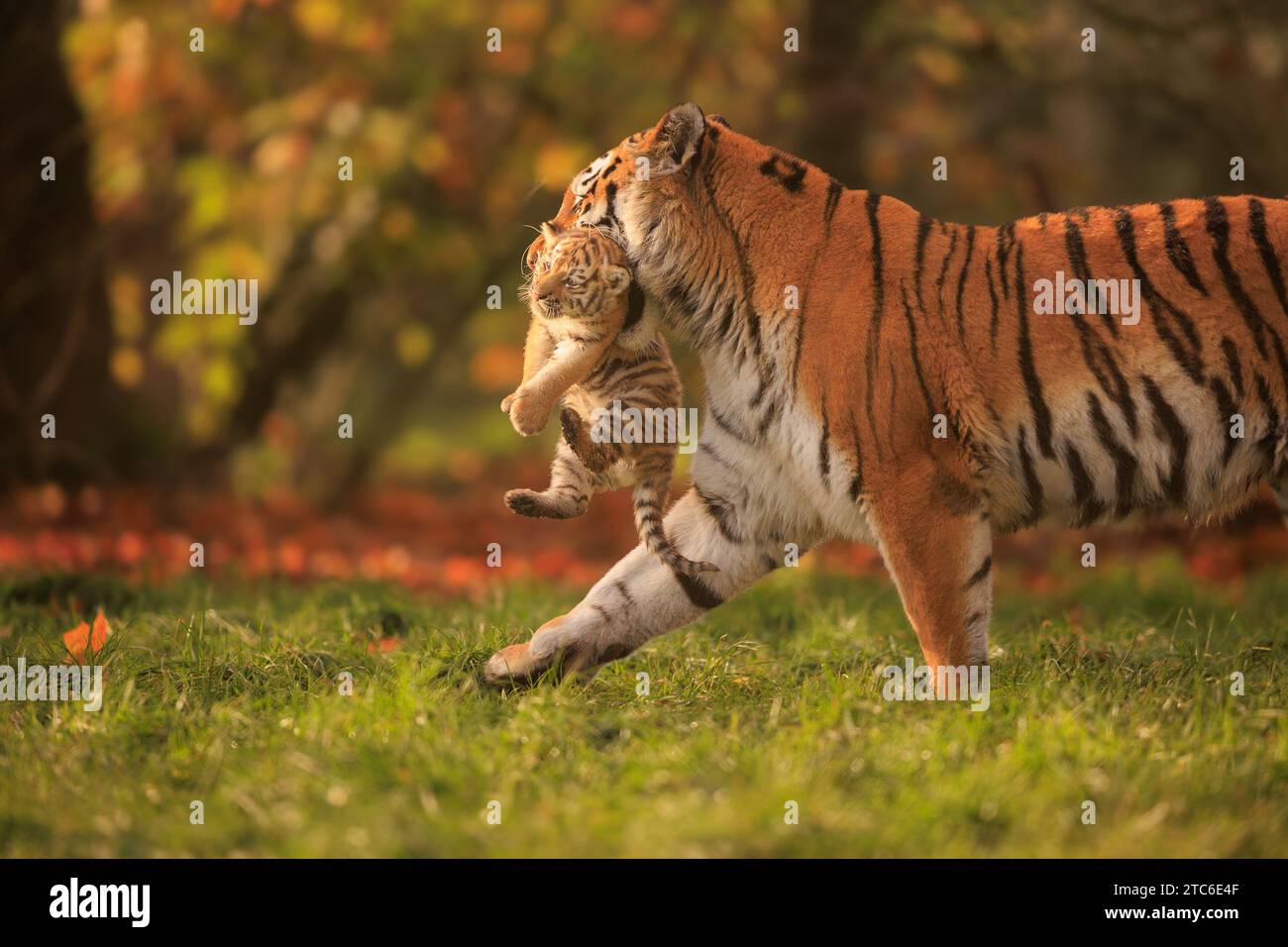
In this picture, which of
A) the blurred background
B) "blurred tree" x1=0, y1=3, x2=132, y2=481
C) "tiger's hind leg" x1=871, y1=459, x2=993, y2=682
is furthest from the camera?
the blurred background

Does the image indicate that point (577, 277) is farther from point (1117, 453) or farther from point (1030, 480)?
point (1117, 453)

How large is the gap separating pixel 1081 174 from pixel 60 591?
8638mm

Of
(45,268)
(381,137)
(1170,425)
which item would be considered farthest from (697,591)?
(45,268)

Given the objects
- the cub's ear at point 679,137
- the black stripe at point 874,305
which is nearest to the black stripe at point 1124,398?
the black stripe at point 874,305

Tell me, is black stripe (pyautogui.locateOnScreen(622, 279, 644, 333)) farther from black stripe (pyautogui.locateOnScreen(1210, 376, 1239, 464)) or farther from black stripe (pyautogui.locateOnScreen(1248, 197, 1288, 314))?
black stripe (pyautogui.locateOnScreen(1248, 197, 1288, 314))

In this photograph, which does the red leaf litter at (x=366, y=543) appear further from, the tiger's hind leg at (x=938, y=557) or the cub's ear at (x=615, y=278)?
the tiger's hind leg at (x=938, y=557)

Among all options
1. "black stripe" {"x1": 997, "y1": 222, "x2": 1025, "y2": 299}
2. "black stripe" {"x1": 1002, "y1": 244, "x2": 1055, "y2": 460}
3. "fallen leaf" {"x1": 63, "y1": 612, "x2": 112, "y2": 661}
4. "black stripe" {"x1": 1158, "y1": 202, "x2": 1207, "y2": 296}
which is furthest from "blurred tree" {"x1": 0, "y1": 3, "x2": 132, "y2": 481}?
"black stripe" {"x1": 1158, "y1": 202, "x2": 1207, "y2": 296}

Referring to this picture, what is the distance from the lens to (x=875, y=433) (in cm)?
462

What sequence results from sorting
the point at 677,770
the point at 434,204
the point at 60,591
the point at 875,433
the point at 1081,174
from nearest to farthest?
the point at 677,770 → the point at 875,433 → the point at 60,591 → the point at 434,204 → the point at 1081,174

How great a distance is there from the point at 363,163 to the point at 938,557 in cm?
656

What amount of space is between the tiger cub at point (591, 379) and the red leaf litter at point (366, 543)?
81.7 inches

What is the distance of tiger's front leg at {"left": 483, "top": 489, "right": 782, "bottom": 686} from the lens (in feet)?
15.8
